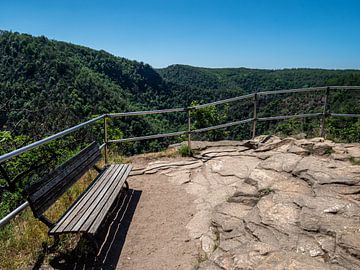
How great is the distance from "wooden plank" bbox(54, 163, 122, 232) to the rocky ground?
125 cm

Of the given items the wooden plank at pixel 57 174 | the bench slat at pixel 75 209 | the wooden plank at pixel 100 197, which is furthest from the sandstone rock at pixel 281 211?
the wooden plank at pixel 57 174

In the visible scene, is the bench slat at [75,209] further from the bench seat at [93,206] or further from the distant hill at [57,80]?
the distant hill at [57,80]

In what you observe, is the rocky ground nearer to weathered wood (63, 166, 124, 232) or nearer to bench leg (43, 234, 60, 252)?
weathered wood (63, 166, 124, 232)

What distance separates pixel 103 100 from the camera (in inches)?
2173

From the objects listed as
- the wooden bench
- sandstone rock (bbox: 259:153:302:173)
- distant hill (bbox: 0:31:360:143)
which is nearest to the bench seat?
the wooden bench

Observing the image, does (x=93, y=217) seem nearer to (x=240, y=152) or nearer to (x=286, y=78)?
(x=240, y=152)

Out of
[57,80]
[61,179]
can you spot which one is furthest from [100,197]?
[57,80]

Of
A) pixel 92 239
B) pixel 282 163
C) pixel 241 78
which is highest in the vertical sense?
pixel 241 78

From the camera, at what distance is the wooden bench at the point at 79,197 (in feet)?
9.16

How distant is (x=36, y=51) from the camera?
208 ft

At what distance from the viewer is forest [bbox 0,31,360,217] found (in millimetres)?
7797

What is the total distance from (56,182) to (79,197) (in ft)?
1.54

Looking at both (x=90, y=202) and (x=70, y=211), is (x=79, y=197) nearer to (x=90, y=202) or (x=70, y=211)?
(x=90, y=202)

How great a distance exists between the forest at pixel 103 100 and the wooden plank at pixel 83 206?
0.52m
